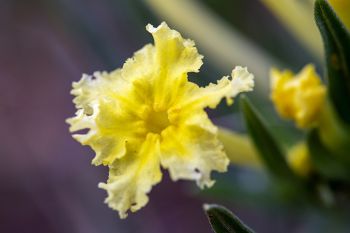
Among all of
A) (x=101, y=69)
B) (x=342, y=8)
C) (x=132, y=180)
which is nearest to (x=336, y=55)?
(x=342, y=8)

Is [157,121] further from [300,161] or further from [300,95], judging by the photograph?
[300,161]

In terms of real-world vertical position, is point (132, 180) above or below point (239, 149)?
below

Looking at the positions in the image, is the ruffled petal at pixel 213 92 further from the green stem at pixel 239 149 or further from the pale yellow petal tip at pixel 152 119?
the green stem at pixel 239 149

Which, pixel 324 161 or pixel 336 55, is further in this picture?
pixel 324 161

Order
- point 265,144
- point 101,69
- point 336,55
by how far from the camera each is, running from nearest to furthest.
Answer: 1. point 336,55
2. point 265,144
3. point 101,69

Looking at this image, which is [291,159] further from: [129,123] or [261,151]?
[129,123]

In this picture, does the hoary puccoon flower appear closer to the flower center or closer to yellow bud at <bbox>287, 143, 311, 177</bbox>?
the flower center

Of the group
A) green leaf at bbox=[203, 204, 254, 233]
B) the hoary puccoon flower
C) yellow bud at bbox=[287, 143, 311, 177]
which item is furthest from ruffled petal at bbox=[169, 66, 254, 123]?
yellow bud at bbox=[287, 143, 311, 177]

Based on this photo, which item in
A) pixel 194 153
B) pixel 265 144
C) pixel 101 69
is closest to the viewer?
pixel 194 153
